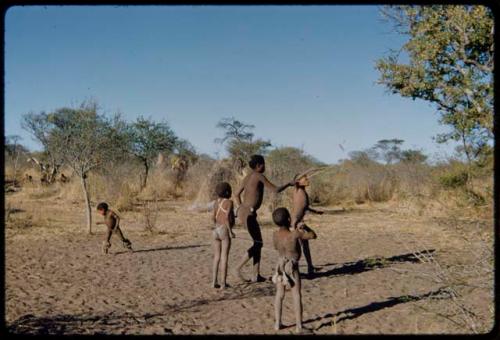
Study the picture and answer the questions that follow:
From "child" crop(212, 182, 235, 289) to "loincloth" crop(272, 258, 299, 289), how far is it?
1.76 m

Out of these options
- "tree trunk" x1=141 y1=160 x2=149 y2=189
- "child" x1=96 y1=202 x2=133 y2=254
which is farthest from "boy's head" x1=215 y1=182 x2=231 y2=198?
"tree trunk" x1=141 y1=160 x2=149 y2=189

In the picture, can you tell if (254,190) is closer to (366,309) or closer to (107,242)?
(366,309)

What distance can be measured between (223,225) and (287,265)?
1.91 m

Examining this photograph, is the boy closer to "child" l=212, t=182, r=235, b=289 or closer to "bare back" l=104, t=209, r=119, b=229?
"child" l=212, t=182, r=235, b=289

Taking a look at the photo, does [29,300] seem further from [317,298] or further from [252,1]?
[252,1]

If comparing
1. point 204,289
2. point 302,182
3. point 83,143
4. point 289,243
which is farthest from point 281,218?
point 83,143

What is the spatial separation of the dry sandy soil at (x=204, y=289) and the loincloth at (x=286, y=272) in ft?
1.80

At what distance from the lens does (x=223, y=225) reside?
6.95 metres

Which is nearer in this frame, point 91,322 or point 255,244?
point 91,322

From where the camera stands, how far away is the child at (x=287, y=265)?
5.15 m

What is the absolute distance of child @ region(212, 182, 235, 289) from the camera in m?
6.91

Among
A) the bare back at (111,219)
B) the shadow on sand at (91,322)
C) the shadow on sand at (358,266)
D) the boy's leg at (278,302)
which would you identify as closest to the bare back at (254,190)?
the shadow on sand at (358,266)

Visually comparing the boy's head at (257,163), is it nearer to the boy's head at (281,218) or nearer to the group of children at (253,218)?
the group of children at (253,218)

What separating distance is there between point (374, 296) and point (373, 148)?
132 ft
